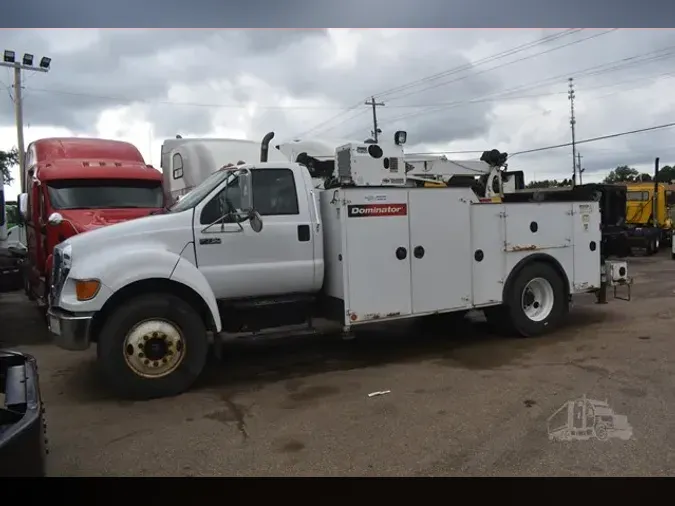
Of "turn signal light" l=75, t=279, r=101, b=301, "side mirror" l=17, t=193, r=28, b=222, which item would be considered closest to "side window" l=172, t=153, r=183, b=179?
"side mirror" l=17, t=193, r=28, b=222

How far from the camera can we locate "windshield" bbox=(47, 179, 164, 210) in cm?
953

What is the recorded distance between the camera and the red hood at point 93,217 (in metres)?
9.16

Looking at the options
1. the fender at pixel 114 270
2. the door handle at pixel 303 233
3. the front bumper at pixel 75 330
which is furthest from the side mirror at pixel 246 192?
the front bumper at pixel 75 330

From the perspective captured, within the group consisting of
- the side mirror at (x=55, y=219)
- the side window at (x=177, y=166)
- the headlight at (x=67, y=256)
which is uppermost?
the side window at (x=177, y=166)

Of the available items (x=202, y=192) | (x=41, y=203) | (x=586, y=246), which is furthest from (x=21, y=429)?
(x=586, y=246)

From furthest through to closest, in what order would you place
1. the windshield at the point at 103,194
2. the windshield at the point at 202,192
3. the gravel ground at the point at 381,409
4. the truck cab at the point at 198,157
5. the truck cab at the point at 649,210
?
1. the truck cab at the point at 649,210
2. the truck cab at the point at 198,157
3. the windshield at the point at 103,194
4. the windshield at the point at 202,192
5. the gravel ground at the point at 381,409

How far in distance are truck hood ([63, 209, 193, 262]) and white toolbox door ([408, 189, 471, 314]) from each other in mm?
2687

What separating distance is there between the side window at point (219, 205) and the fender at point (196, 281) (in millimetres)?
512

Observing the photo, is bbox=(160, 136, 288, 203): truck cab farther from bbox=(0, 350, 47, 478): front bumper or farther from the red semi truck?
bbox=(0, 350, 47, 478): front bumper

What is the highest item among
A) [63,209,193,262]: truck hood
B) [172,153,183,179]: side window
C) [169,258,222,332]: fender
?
[172,153,183,179]: side window

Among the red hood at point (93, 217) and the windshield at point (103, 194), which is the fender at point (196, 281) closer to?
the red hood at point (93, 217)

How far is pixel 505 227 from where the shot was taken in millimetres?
8117
